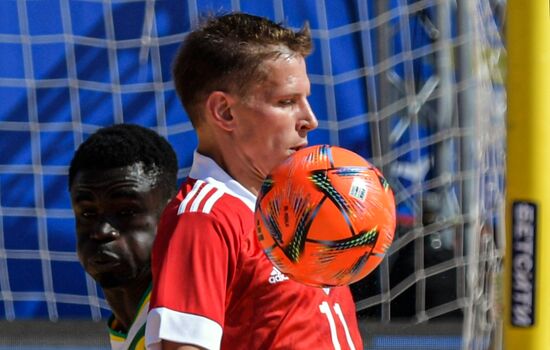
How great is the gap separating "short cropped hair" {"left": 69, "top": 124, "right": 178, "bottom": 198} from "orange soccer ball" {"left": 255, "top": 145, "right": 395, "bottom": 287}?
923mm

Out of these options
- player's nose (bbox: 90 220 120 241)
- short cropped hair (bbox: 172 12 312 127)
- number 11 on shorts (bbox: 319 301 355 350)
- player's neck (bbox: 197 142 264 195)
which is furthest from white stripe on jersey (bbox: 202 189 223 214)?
player's nose (bbox: 90 220 120 241)

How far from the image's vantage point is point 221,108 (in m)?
2.31

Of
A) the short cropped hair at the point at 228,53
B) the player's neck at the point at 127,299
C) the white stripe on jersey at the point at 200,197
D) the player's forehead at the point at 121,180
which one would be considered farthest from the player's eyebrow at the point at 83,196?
the white stripe on jersey at the point at 200,197

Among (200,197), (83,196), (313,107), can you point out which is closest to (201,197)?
(200,197)

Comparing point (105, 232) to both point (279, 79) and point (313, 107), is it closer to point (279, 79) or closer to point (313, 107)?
point (279, 79)

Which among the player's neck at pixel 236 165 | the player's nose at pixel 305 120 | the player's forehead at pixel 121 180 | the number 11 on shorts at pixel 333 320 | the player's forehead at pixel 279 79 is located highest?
the player's forehead at pixel 279 79

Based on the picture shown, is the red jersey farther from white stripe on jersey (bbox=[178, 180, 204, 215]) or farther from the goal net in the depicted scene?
the goal net

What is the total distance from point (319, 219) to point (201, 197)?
0.26 meters

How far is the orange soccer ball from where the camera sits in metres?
2.09

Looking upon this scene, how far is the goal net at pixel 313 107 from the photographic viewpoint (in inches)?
177

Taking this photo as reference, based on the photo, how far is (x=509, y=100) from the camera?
2.16m

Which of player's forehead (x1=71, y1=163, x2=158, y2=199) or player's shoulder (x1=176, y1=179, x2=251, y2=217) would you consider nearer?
player's shoulder (x1=176, y1=179, x2=251, y2=217)

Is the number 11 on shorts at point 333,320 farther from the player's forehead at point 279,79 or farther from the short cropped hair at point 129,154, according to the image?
the short cropped hair at point 129,154

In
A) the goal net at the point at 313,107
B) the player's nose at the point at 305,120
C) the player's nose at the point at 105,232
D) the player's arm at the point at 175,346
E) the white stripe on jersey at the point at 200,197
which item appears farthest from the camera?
the goal net at the point at 313,107
